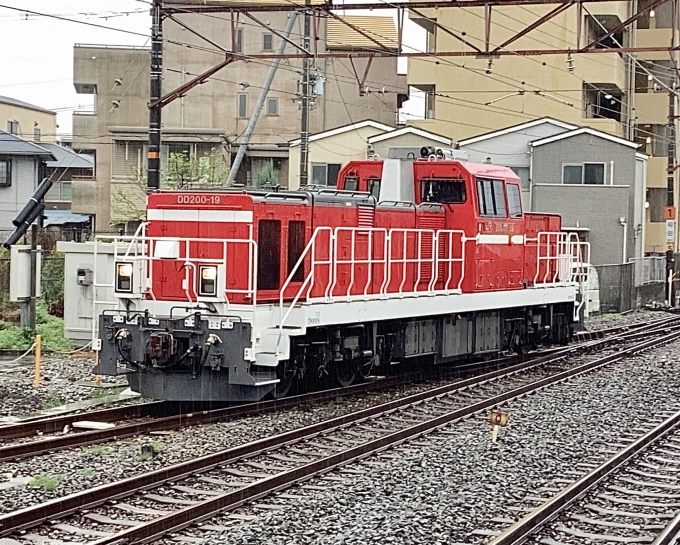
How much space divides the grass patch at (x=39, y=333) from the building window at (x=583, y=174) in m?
23.9

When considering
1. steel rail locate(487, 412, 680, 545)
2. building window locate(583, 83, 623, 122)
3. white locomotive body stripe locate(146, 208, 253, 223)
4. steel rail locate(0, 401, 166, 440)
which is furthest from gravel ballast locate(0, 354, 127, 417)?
building window locate(583, 83, 623, 122)

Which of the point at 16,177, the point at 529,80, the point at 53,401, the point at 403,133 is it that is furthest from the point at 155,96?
the point at 529,80

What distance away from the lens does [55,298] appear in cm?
2197

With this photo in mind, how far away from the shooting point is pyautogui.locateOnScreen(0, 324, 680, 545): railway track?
291 inches

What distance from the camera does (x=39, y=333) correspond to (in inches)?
727

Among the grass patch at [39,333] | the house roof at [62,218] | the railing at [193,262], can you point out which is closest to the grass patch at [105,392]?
the railing at [193,262]

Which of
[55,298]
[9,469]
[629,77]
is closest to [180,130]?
[629,77]

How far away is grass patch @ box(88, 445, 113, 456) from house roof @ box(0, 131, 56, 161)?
120ft

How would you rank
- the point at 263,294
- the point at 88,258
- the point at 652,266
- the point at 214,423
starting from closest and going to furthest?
the point at 214,423, the point at 263,294, the point at 88,258, the point at 652,266

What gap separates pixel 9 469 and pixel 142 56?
164 feet

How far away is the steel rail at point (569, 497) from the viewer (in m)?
7.35

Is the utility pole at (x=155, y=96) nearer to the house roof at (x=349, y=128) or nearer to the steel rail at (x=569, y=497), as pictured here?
the steel rail at (x=569, y=497)

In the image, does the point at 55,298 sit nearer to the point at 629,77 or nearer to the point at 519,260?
the point at 519,260

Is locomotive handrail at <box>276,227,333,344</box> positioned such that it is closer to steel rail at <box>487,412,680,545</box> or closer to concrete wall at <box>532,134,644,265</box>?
steel rail at <box>487,412,680,545</box>
